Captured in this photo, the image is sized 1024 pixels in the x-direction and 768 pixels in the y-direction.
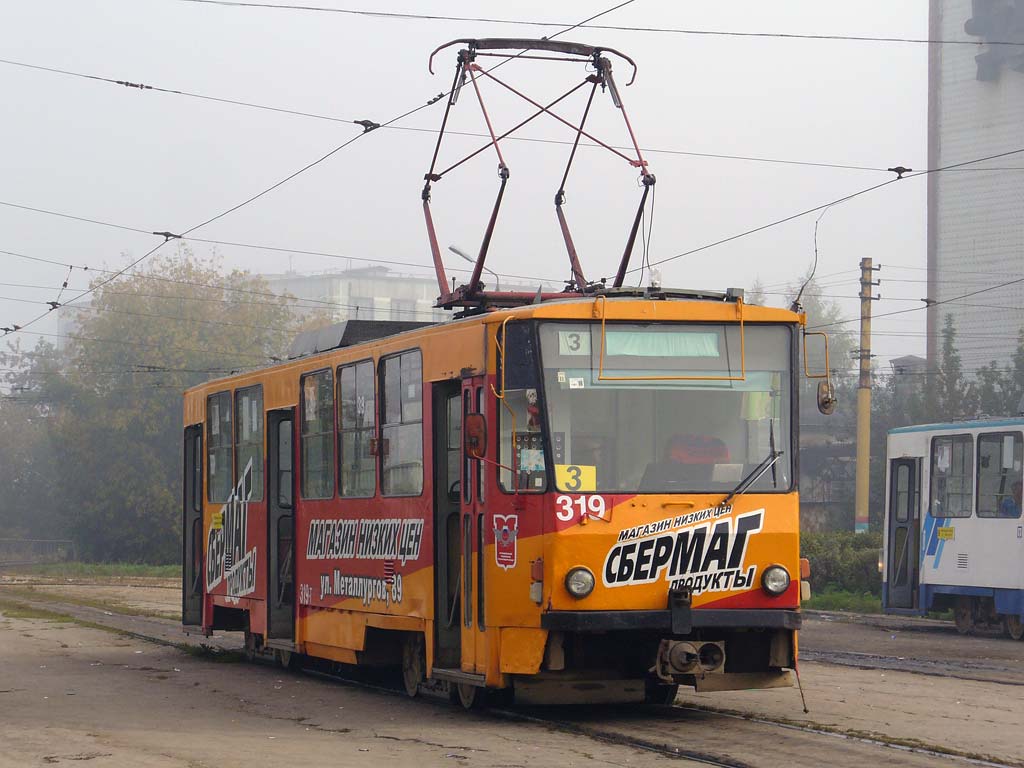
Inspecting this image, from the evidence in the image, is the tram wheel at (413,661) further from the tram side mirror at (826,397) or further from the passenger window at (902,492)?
the passenger window at (902,492)

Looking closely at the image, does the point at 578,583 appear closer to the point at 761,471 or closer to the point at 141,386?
the point at 761,471

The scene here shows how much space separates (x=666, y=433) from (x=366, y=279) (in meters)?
162

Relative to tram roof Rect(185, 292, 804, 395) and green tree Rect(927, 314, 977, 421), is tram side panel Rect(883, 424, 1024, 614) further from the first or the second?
green tree Rect(927, 314, 977, 421)

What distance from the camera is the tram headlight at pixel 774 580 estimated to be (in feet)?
37.3

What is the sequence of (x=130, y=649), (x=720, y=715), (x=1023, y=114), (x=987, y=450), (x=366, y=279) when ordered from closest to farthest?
(x=720, y=715)
(x=130, y=649)
(x=987, y=450)
(x=1023, y=114)
(x=366, y=279)

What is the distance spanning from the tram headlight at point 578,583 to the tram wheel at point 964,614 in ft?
47.2

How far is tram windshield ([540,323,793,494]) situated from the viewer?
1130cm

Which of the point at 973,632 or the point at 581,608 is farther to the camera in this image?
the point at 973,632

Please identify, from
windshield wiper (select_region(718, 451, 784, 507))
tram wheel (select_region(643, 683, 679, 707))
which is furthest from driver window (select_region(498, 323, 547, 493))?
tram wheel (select_region(643, 683, 679, 707))

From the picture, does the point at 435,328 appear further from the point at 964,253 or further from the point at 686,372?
the point at 964,253

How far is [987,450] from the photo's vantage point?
75.8ft

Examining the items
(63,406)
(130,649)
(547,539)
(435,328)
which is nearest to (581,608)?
(547,539)

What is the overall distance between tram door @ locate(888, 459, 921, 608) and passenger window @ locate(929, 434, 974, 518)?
495mm

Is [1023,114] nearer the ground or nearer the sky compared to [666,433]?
nearer the sky
